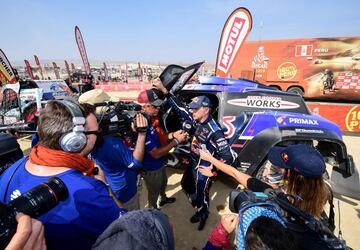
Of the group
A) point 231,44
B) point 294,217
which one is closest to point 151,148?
point 294,217

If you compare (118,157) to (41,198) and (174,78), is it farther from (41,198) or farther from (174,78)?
(174,78)

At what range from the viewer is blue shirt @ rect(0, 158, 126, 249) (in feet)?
3.22

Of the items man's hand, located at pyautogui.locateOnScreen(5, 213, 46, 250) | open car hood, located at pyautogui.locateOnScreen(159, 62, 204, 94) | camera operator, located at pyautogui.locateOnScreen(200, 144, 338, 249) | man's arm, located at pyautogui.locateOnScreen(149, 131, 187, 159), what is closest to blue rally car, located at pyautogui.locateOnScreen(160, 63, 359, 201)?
open car hood, located at pyautogui.locateOnScreen(159, 62, 204, 94)

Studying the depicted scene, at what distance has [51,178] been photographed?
3.22ft

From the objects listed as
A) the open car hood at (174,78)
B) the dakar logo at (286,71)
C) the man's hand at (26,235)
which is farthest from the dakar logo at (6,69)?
the dakar logo at (286,71)

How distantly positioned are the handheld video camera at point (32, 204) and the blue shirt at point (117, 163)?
1.07 meters

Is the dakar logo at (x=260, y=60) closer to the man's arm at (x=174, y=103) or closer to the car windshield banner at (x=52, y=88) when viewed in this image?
the car windshield banner at (x=52, y=88)

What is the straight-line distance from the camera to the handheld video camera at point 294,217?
40.7 inches

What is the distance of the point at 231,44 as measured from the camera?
766cm

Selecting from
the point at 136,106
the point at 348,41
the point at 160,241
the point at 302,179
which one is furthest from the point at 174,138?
the point at 348,41

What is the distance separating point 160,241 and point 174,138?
7.30 ft

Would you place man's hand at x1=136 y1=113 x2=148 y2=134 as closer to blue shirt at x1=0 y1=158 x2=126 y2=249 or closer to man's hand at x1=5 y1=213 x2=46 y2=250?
blue shirt at x1=0 y1=158 x2=126 y2=249

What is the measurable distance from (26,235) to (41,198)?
0.17 metres

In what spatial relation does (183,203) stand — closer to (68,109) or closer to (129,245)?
(68,109)
